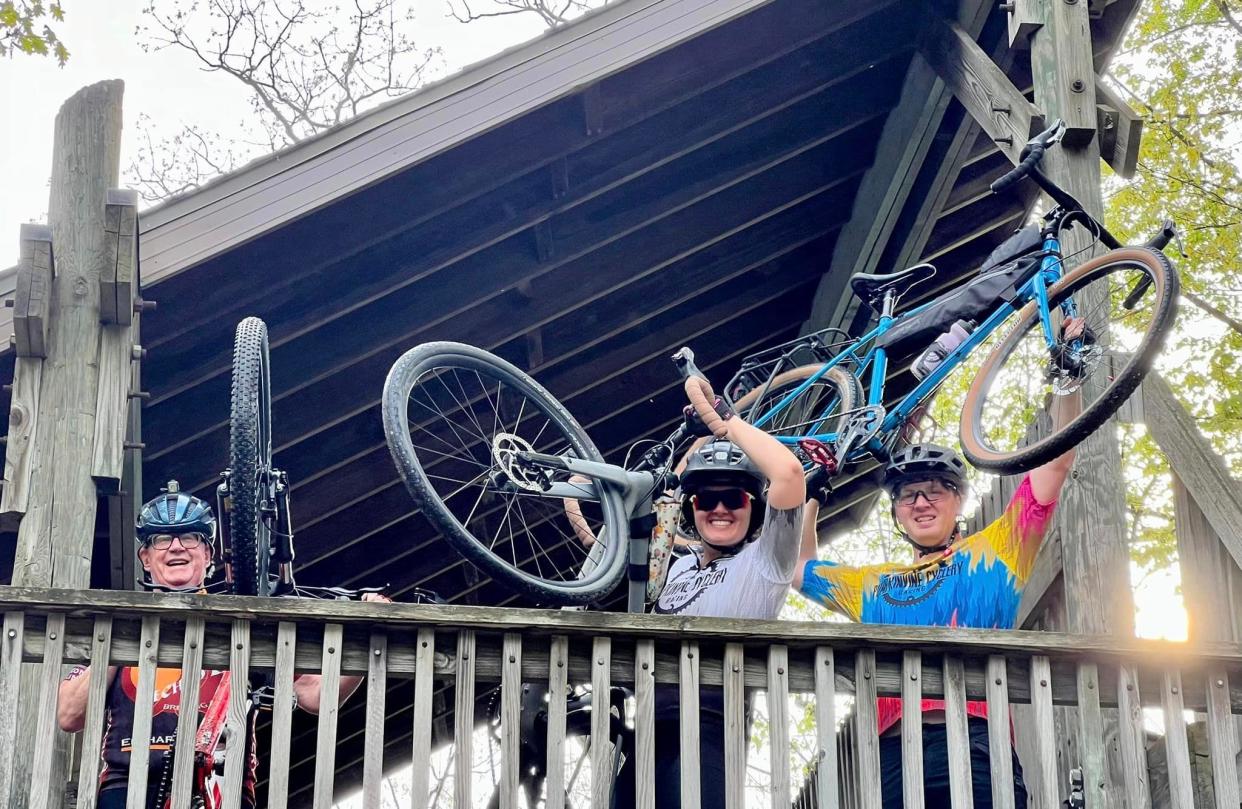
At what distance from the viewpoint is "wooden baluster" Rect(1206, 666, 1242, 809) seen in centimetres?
517

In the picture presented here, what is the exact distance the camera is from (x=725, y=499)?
6.19m

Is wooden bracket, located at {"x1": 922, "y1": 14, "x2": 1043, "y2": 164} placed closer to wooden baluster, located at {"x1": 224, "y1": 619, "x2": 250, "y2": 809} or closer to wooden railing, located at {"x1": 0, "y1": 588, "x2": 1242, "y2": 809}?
wooden railing, located at {"x1": 0, "y1": 588, "x2": 1242, "y2": 809}

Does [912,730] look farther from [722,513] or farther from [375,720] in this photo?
[375,720]

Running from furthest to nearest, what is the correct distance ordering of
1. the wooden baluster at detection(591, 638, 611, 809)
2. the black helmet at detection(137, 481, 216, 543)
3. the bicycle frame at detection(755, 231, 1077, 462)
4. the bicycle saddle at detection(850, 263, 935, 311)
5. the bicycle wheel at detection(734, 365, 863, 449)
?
the bicycle wheel at detection(734, 365, 863, 449)
the bicycle saddle at detection(850, 263, 935, 311)
the bicycle frame at detection(755, 231, 1077, 462)
the black helmet at detection(137, 481, 216, 543)
the wooden baluster at detection(591, 638, 611, 809)

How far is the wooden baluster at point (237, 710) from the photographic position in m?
5.01

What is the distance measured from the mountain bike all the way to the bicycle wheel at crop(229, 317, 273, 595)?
2169 mm

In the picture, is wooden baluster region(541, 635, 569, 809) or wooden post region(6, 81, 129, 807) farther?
wooden post region(6, 81, 129, 807)

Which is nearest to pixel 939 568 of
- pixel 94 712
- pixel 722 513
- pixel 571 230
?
pixel 722 513

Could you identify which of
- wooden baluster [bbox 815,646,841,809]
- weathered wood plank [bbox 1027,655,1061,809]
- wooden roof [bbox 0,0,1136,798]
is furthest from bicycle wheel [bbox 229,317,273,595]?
weathered wood plank [bbox 1027,655,1061,809]

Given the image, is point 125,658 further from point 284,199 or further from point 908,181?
point 908,181

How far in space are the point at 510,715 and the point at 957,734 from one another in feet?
4.38

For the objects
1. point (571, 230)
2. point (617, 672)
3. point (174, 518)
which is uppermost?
point (571, 230)

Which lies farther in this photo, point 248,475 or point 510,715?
point 248,475

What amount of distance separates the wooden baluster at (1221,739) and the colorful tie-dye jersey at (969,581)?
722mm
